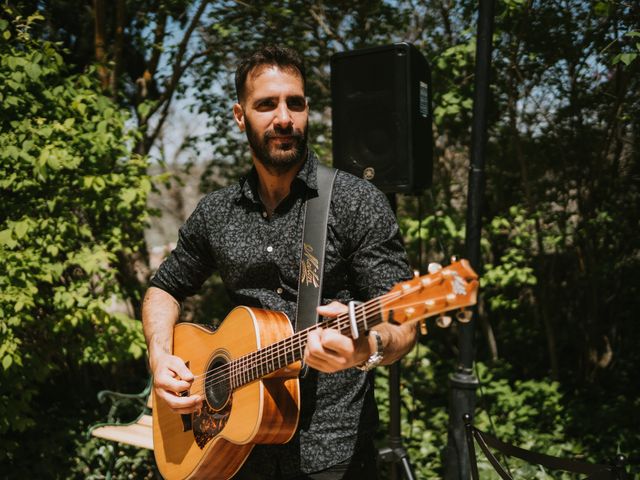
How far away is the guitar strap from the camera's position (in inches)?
68.2

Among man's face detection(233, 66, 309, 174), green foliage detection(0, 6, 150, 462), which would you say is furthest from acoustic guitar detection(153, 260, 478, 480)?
green foliage detection(0, 6, 150, 462)

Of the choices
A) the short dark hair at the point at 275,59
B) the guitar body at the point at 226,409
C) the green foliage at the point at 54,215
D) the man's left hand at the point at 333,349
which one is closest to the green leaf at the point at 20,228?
the green foliage at the point at 54,215

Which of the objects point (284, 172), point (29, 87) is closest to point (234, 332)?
point (284, 172)

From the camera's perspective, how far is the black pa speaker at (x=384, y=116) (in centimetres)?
285

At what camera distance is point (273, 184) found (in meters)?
1.96

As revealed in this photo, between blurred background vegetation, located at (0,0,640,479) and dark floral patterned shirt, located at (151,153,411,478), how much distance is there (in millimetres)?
1818

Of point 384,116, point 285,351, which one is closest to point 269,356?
point 285,351

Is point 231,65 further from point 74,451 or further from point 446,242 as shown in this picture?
point 74,451

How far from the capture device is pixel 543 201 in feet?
16.3

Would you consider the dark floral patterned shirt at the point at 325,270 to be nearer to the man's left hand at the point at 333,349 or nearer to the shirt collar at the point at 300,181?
the shirt collar at the point at 300,181

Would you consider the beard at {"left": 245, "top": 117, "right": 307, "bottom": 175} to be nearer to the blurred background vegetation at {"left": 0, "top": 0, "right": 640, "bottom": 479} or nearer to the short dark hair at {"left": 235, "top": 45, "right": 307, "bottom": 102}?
the short dark hair at {"left": 235, "top": 45, "right": 307, "bottom": 102}

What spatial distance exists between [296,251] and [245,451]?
616mm

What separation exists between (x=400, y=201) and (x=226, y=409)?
4478 millimetres

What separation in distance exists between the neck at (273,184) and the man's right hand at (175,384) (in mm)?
615
